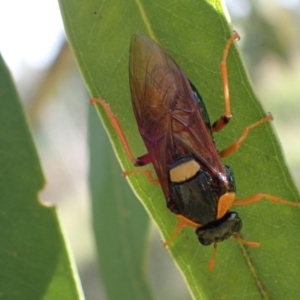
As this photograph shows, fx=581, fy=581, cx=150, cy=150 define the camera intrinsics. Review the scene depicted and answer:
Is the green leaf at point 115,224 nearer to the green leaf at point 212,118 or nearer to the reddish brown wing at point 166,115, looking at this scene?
the reddish brown wing at point 166,115

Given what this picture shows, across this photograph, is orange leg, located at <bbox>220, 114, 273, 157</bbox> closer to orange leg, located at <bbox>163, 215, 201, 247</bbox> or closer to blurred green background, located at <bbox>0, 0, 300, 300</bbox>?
orange leg, located at <bbox>163, 215, 201, 247</bbox>

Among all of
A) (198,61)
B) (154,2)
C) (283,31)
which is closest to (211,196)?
(198,61)

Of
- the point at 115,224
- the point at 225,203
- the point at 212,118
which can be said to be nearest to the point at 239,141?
the point at 212,118

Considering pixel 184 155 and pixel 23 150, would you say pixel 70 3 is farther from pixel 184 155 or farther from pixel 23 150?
pixel 184 155

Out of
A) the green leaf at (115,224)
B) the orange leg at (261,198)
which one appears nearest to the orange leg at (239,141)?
the orange leg at (261,198)

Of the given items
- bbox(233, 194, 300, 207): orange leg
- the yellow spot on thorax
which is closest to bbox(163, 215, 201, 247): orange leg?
the yellow spot on thorax

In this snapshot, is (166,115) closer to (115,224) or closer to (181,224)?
(181,224)
